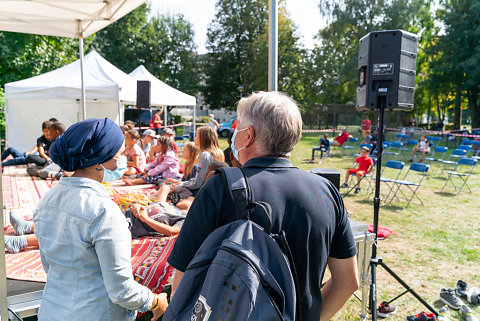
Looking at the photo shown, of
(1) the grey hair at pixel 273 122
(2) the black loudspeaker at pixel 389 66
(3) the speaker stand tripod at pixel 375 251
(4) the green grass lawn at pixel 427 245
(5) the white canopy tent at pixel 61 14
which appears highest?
(5) the white canopy tent at pixel 61 14

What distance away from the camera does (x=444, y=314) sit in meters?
3.23

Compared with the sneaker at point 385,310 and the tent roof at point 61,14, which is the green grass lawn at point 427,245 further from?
the tent roof at point 61,14

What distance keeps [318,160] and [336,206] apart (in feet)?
43.0

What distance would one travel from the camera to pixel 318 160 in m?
14.1

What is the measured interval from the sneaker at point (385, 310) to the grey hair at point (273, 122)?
2.85m

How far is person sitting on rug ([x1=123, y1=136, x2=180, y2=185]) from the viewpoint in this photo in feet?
19.4

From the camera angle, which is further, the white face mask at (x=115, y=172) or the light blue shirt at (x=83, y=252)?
the white face mask at (x=115, y=172)

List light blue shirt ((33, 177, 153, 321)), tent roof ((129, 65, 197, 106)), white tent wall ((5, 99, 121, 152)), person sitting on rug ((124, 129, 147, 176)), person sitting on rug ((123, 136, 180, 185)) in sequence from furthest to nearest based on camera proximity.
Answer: tent roof ((129, 65, 197, 106))
white tent wall ((5, 99, 121, 152))
person sitting on rug ((124, 129, 147, 176))
person sitting on rug ((123, 136, 180, 185))
light blue shirt ((33, 177, 153, 321))

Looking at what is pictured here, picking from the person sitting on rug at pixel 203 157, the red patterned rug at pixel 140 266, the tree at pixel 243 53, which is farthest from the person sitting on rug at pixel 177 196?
the tree at pixel 243 53

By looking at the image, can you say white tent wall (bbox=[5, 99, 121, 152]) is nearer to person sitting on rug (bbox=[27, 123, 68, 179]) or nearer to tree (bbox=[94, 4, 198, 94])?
person sitting on rug (bbox=[27, 123, 68, 179])

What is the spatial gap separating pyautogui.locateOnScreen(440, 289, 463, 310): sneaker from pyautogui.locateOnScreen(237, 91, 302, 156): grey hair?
3.31 meters

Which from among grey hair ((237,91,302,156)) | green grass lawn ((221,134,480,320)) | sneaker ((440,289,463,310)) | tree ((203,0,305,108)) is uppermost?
tree ((203,0,305,108))

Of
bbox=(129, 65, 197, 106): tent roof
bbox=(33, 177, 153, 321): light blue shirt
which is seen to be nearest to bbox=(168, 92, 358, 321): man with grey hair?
bbox=(33, 177, 153, 321): light blue shirt

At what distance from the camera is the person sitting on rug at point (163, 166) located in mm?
5918
